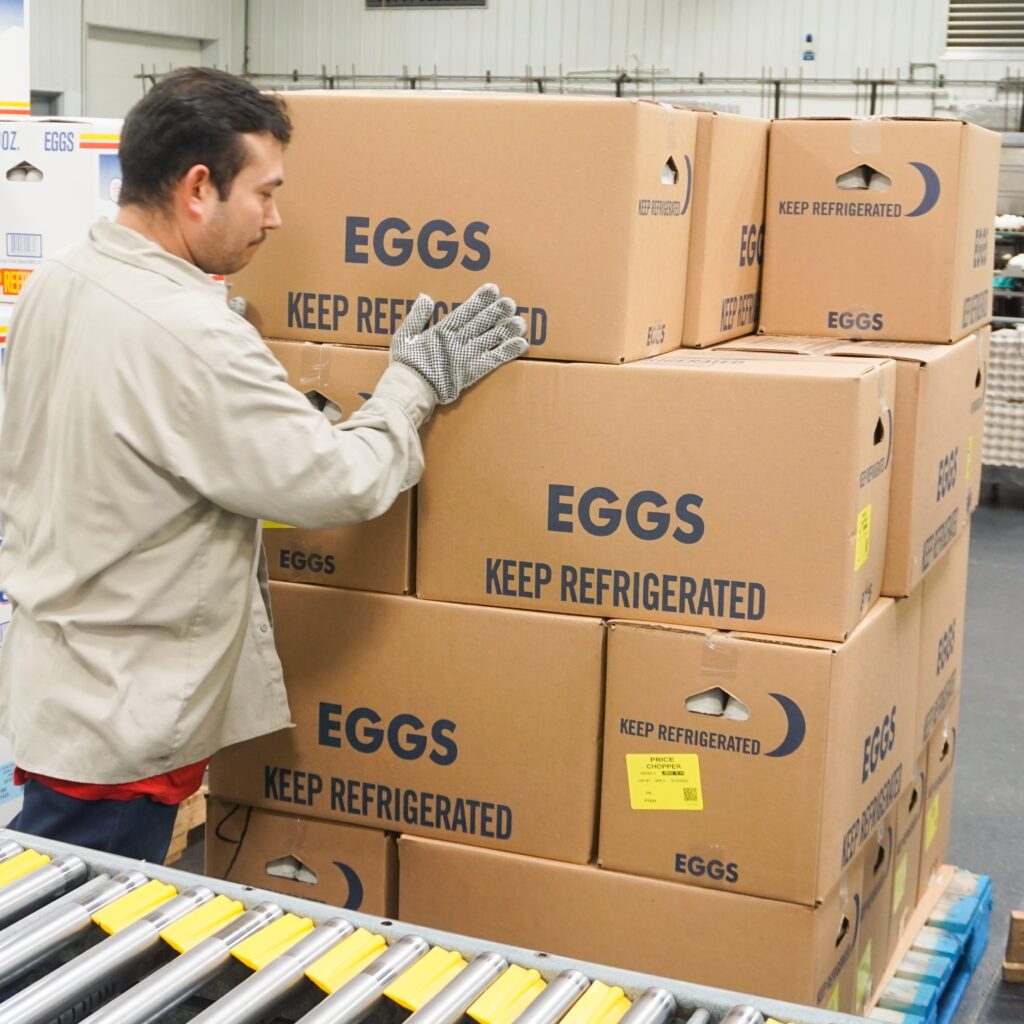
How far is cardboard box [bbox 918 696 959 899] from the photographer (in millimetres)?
3264

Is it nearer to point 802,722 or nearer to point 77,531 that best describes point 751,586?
point 802,722

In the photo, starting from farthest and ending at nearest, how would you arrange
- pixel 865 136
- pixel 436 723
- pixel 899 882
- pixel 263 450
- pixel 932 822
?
1. pixel 932 822
2. pixel 899 882
3. pixel 865 136
4. pixel 436 723
5. pixel 263 450

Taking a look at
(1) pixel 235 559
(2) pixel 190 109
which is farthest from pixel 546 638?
(2) pixel 190 109

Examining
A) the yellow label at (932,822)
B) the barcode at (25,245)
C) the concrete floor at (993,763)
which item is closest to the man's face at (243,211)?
the barcode at (25,245)

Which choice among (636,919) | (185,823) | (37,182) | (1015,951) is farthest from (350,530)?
(1015,951)

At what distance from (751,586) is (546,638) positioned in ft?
1.09

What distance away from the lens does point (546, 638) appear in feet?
7.41

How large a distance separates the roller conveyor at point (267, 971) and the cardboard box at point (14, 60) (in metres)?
2.54

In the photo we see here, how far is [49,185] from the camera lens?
3.40m

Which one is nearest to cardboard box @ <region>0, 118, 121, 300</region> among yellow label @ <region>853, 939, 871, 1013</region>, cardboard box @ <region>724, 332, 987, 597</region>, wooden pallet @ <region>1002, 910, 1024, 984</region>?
cardboard box @ <region>724, 332, 987, 597</region>

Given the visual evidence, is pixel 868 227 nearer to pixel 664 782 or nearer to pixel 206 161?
pixel 664 782

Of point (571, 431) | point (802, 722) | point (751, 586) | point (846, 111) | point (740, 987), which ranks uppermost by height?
point (846, 111)

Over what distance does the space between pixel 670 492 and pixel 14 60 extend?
2.19 meters

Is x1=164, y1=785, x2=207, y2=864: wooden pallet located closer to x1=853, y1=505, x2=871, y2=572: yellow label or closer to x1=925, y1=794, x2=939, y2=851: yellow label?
x1=925, y1=794, x2=939, y2=851: yellow label
